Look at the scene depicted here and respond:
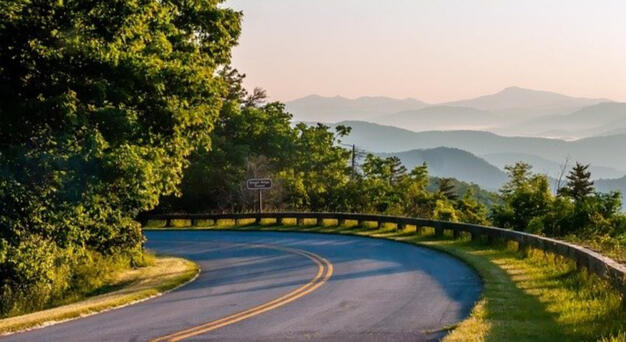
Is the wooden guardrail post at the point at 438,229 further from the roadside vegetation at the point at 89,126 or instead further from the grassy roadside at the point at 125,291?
the grassy roadside at the point at 125,291

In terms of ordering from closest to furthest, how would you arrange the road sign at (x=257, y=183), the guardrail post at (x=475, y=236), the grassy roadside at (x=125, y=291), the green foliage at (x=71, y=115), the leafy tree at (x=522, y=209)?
the grassy roadside at (x=125, y=291)
the green foliage at (x=71, y=115)
the guardrail post at (x=475, y=236)
the leafy tree at (x=522, y=209)
the road sign at (x=257, y=183)

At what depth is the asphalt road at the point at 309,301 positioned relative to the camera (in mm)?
11781

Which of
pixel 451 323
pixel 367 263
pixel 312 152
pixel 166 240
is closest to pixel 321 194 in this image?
pixel 312 152

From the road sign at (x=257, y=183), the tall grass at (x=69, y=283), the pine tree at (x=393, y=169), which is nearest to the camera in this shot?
the tall grass at (x=69, y=283)

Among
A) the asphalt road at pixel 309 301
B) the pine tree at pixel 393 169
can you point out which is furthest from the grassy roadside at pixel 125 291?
the pine tree at pixel 393 169

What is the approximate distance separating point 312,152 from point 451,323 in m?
61.5

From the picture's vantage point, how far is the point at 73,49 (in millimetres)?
15891

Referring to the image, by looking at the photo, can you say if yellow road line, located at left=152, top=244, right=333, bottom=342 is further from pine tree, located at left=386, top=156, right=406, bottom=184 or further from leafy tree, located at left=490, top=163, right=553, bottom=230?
pine tree, located at left=386, top=156, right=406, bottom=184

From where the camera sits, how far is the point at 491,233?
1032 inches

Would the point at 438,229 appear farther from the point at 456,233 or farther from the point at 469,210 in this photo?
the point at 469,210

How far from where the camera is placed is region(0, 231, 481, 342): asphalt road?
11781mm

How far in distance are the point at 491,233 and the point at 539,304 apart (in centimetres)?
1295

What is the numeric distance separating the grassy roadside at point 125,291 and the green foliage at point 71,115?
6.19 feet

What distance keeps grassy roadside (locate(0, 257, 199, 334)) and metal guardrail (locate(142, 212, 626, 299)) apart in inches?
402
